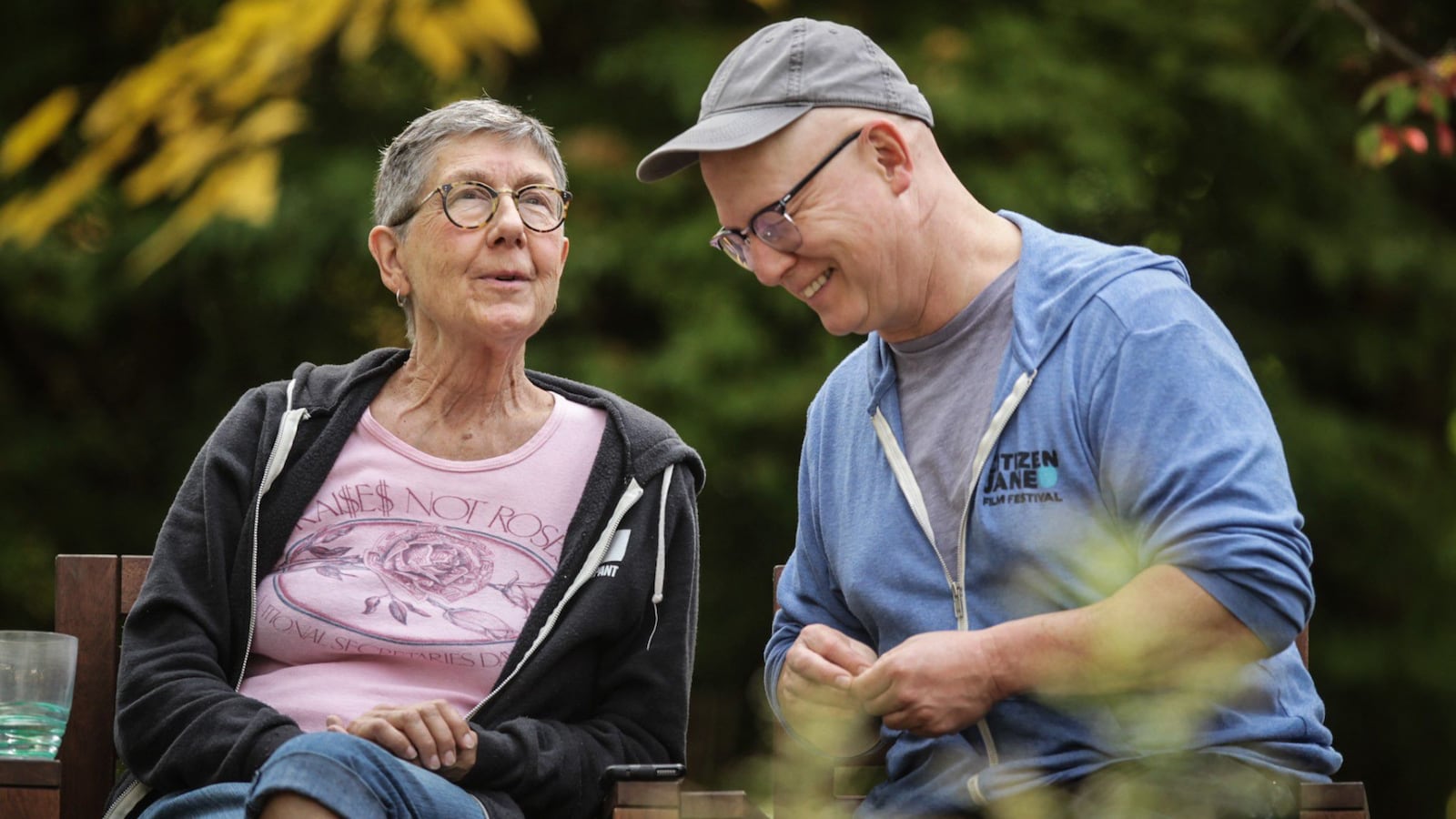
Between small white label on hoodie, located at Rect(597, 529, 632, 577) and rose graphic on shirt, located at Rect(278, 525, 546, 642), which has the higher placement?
small white label on hoodie, located at Rect(597, 529, 632, 577)

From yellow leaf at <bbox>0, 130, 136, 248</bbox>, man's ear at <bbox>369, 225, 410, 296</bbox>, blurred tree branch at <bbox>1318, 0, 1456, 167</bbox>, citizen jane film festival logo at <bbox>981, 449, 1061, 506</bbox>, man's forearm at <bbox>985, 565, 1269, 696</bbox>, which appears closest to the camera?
man's forearm at <bbox>985, 565, 1269, 696</bbox>

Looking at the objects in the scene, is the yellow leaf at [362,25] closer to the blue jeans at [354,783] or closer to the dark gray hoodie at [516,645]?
the dark gray hoodie at [516,645]

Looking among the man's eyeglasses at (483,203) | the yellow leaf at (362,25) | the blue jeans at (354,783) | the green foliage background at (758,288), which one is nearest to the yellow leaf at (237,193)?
the yellow leaf at (362,25)

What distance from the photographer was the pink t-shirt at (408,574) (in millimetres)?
2791

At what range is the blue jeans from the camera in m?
2.21

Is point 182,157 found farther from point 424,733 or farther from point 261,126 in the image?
point 424,733

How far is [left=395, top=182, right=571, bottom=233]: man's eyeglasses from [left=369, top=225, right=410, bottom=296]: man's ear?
111mm

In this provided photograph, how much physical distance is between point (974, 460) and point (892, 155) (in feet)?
1.63

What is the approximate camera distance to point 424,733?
2.50 meters

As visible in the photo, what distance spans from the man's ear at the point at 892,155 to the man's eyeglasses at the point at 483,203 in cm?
70

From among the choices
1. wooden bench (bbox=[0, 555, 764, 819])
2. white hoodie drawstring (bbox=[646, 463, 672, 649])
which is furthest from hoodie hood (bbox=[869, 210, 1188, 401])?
wooden bench (bbox=[0, 555, 764, 819])

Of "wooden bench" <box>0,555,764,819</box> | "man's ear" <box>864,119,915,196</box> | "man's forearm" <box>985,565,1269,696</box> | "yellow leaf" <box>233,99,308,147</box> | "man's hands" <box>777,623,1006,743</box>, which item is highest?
"man's ear" <box>864,119,915,196</box>

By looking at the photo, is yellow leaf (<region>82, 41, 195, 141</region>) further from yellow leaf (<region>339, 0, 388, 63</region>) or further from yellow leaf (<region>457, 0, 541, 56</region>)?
yellow leaf (<region>457, 0, 541, 56</region>)

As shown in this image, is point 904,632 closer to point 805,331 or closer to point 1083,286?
point 1083,286
